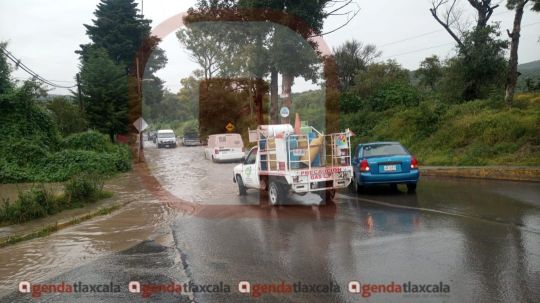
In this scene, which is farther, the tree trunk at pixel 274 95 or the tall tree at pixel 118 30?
the tall tree at pixel 118 30

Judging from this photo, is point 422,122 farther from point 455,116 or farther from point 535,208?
point 535,208

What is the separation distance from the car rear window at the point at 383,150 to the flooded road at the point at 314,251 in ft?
4.48

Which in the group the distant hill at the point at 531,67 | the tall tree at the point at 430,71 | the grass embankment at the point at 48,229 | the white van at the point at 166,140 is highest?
the distant hill at the point at 531,67

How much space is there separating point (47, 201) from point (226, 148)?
19.5m

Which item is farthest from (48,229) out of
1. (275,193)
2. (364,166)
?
(364,166)

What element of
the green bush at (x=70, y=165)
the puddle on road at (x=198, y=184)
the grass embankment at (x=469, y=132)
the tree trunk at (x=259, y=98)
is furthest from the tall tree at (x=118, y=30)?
the grass embankment at (x=469, y=132)

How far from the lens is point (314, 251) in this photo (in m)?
7.10

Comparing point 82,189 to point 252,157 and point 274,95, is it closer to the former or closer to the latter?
point 252,157

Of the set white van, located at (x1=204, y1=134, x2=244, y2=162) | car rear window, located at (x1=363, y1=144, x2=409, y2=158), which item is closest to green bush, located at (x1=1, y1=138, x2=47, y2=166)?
white van, located at (x1=204, y1=134, x2=244, y2=162)

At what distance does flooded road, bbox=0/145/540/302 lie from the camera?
5391mm

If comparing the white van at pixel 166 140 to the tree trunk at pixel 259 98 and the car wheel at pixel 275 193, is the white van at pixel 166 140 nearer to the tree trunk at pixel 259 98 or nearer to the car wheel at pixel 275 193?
the tree trunk at pixel 259 98

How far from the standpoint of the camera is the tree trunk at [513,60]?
22281 mm

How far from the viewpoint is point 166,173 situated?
23.9 meters

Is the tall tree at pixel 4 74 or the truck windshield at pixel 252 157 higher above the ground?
the tall tree at pixel 4 74
